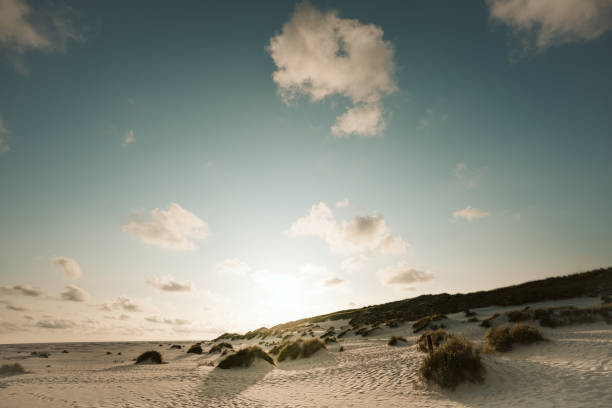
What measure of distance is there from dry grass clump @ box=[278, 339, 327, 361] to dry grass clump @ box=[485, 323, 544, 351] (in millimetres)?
12373

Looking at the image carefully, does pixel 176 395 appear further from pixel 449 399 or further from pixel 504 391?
pixel 504 391

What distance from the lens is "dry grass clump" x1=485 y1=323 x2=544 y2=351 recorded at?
47.5 feet

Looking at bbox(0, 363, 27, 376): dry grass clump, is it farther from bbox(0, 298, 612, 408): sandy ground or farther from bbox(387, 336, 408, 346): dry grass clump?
bbox(387, 336, 408, 346): dry grass clump

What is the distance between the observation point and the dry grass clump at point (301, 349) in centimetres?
2212

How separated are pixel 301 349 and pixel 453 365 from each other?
47.2 feet

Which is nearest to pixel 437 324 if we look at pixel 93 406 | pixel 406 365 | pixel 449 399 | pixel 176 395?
pixel 406 365

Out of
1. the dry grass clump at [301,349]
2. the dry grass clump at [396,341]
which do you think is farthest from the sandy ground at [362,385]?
Result: the dry grass clump at [396,341]

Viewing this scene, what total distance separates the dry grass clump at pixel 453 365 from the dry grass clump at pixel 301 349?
12533mm

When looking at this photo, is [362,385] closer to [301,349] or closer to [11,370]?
[301,349]

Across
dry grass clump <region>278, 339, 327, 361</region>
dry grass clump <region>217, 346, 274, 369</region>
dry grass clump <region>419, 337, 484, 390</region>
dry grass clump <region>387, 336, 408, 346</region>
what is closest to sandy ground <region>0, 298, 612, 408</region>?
dry grass clump <region>419, 337, 484, 390</region>

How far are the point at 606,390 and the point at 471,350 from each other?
3594mm

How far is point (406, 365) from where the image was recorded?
563 inches

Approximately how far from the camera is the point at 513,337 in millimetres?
14633

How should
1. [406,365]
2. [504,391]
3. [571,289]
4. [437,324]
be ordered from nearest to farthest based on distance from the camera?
1. [504,391]
2. [406,365]
3. [437,324]
4. [571,289]
